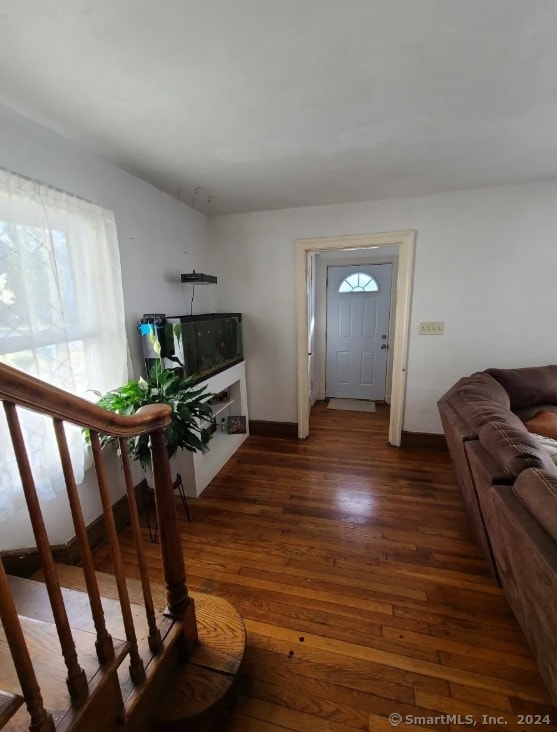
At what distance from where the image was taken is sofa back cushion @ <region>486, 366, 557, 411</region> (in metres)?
2.39

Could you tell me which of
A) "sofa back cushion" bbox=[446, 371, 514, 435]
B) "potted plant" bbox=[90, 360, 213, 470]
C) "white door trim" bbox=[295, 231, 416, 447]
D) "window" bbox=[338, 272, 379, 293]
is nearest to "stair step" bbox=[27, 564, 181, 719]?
"potted plant" bbox=[90, 360, 213, 470]

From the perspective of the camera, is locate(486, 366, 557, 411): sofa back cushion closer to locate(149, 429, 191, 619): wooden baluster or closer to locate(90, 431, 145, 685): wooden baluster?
locate(149, 429, 191, 619): wooden baluster

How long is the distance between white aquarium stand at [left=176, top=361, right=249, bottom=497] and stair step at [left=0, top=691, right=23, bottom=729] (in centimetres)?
163

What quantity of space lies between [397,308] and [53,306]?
2.59 m

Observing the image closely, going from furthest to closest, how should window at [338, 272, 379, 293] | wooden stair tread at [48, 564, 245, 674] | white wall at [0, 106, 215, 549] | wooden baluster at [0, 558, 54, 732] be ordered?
window at [338, 272, 379, 293] → white wall at [0, 106, 215, 549] → wooden stair tread at [48, 564, 245, 674] → wooden baluster at [0, 558, 54, 732]

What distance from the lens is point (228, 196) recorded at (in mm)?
2568

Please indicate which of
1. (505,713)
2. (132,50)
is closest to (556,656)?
(505,713)

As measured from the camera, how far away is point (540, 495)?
1064 mm

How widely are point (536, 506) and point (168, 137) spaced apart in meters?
2.29

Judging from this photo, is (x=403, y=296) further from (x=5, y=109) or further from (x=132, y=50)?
(x=5, y=109)

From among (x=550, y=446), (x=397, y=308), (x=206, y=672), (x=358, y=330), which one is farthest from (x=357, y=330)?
(x=206, y=672)

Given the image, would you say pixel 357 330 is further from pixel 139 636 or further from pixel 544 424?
pixel 139 636

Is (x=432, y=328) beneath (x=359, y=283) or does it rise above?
beneath

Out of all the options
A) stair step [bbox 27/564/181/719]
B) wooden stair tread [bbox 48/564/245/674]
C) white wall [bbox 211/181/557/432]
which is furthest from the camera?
white wall [bbox 211/181/557/432]
